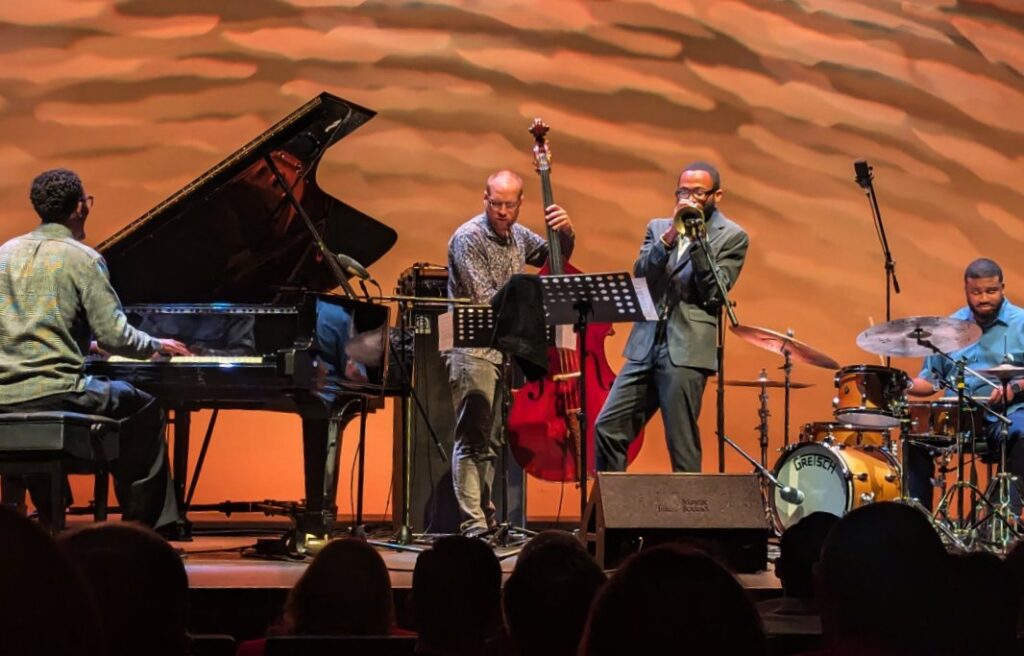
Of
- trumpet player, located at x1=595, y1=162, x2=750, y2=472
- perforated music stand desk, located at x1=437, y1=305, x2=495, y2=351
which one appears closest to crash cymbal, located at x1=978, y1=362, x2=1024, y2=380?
trumpet player, located at x1=595, y1=162, x2=750, y2=472

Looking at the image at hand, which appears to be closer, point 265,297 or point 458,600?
point 458,600

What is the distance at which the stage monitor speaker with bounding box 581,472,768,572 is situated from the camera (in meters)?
4.91

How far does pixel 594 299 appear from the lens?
5234mm

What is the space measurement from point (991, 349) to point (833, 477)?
4.27 feet

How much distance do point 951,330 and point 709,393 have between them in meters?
2.63

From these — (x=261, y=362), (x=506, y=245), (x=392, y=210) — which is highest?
(x=392, y=210)

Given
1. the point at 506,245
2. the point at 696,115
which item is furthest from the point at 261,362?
the point at 696,115

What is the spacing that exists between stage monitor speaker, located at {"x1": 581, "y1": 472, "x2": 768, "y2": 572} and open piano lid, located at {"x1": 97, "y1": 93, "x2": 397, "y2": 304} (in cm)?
209

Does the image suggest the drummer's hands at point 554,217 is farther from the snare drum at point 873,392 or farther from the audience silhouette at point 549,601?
the audience silhouette at point 549,601

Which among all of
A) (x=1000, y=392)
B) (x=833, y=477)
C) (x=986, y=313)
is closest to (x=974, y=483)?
(x=1000, y=392)

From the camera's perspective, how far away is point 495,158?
29.1 feet

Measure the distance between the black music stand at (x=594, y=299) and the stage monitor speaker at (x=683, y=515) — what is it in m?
0.26

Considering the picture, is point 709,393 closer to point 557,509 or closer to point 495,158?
point 557,509

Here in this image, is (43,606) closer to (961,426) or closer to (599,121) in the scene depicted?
(961,426)
